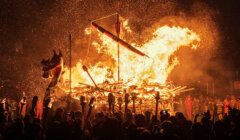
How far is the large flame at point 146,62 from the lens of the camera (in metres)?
18.2

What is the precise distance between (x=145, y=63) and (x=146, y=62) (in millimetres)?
119

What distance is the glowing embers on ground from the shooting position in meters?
18.2

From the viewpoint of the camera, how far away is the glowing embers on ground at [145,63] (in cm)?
1817

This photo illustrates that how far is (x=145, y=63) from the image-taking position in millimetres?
19266

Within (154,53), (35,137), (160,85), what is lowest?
(35,137)

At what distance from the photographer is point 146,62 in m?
19.4

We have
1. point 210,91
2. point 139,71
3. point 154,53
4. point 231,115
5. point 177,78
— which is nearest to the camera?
point 231,115

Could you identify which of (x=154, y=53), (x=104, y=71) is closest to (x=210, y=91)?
(x=154, y=53)

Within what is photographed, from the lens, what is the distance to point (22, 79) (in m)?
33.8

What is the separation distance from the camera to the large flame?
18.2 m

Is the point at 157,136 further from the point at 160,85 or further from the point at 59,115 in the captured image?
the point at 160,85

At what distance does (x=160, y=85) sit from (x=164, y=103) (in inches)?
32.8

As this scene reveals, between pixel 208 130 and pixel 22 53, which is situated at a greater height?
pixel 22 53

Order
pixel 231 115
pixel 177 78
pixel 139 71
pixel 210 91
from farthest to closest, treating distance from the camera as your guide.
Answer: pixel 177 78 < pixel 210 91 < pixel 139 71 < pixel 231 115
